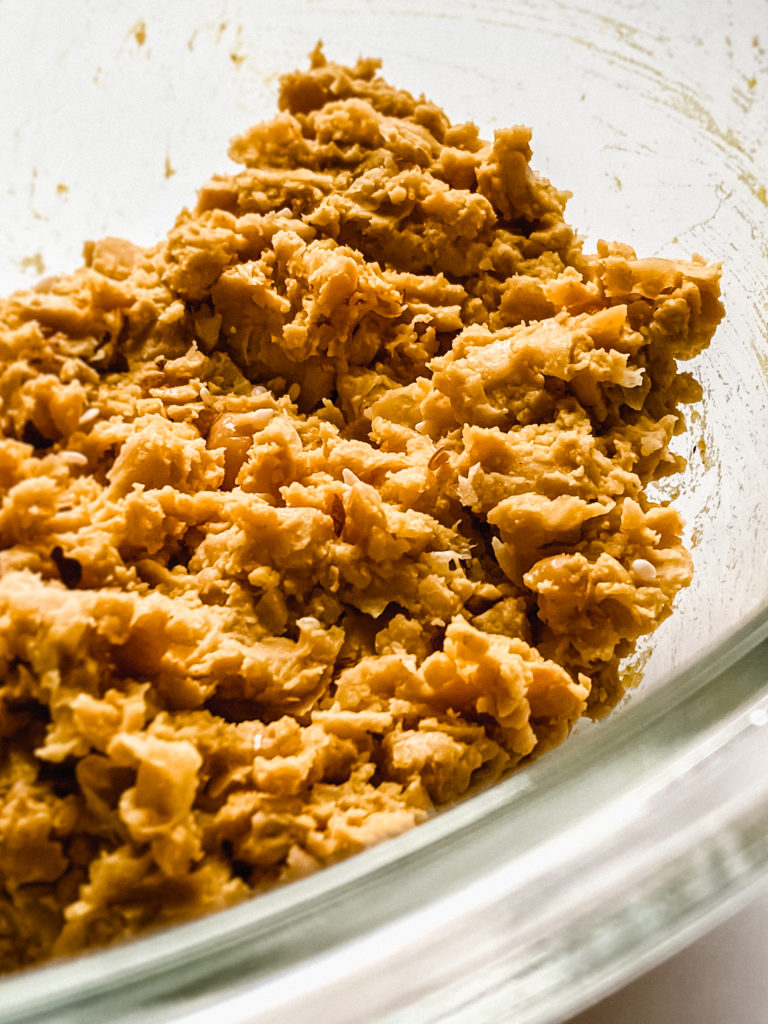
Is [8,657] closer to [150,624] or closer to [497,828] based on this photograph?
[150,624]

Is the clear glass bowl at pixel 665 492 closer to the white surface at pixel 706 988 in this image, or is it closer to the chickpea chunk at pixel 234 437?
the white surface at pixel 706 988

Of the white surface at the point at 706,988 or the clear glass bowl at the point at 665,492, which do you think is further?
the white surface at the point at 706,988

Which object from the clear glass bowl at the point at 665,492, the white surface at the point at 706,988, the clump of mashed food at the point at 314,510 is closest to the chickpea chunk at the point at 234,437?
the clump of mashed food at the point at 314,510

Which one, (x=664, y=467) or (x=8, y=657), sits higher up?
(x=664, y=467)

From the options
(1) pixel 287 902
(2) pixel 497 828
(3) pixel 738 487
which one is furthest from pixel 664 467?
(1) pixel 287 902

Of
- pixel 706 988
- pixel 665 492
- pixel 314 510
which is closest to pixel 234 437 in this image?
pixel 314 510

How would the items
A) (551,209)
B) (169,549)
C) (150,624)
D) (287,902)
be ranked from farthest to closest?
(551,209), (169,549), (150,624), (287,902)

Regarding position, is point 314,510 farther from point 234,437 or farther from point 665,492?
point 665,492
